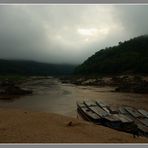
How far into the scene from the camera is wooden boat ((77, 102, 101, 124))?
376 cm

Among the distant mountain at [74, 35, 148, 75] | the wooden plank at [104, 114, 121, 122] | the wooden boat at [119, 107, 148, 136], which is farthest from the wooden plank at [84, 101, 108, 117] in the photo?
the distant mountain at [74, 35, 148, 75]

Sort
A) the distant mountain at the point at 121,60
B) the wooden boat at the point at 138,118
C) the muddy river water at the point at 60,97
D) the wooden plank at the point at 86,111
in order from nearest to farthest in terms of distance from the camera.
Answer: the wooden boat at the point at 138,118 → the distant mountain at the point at 121,60 → the wooden plank at the point at 86,111 → the muddy river water at the point at 60,97

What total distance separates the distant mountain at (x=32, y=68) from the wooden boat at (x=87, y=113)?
522 mm

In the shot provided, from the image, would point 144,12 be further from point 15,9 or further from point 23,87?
point 23,87

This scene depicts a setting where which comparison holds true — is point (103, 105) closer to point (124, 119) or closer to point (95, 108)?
point (95, 108)

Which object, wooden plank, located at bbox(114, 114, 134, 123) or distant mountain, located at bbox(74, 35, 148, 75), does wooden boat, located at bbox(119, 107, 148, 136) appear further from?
distant mountain, located at bbox(74, 35, 148, 75)

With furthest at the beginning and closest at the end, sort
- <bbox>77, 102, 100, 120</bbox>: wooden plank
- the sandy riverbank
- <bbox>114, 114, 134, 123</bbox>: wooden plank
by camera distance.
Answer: <bbox>77, 102, 100, 120</bbox>: wooden plank < <bbox>114, 114, 134, 123</bbox>: wooden plank < the sandy riverbank

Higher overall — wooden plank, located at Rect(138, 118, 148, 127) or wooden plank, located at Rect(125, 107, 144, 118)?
wooden plank, located at Rect(125, 107, 144, 118)

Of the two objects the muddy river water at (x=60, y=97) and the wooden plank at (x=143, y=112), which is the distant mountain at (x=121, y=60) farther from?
the wooden plank at (x=143, y=112)

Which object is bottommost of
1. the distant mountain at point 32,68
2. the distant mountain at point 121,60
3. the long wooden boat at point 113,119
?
the long wooden boat at point 113,119

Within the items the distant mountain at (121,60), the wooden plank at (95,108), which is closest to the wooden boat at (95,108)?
the wooden plank at (95,108)

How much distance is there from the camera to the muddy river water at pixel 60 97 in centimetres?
396

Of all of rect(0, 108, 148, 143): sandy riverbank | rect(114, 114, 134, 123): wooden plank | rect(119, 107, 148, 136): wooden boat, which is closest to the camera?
rect(0, 108, 148, 143): sandy riverbank

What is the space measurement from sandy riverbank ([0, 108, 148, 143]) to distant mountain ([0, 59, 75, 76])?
52 centimetres
